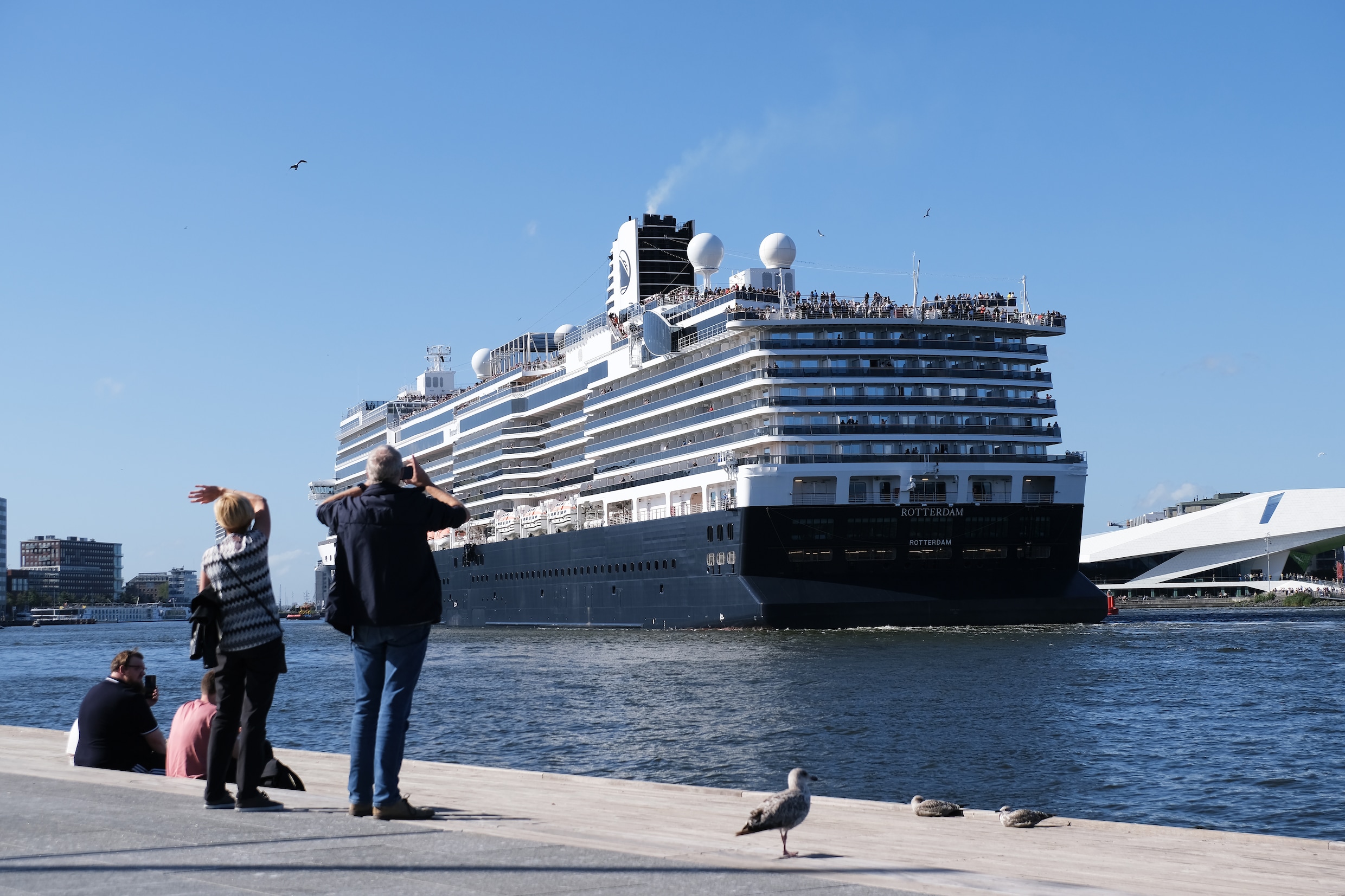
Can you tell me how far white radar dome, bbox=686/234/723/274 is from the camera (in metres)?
59.6

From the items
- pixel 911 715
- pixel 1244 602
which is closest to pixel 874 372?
pixel 911 715

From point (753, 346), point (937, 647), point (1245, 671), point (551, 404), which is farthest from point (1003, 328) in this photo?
Answer: point (551, 404)

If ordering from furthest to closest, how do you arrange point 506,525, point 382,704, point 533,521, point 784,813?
point 506,525
point 533,521
point 382,704
point 784,813

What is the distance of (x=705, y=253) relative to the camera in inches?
2355

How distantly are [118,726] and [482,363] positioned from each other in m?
79.3

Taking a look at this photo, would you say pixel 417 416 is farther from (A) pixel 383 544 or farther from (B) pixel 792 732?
(A) pixel 383 544

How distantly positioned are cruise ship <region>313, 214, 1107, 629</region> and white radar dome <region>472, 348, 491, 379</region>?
31190mm

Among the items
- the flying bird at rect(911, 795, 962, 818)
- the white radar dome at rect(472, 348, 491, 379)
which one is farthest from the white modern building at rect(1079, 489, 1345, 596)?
the flying bird at rect(911, 795, 962, 818)

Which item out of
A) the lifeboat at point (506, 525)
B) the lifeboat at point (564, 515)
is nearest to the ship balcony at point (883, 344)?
the lifeboat at point (564, 515)

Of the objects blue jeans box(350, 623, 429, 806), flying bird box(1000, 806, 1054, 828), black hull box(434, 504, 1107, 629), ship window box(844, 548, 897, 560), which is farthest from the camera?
ship window box(844, 548, 897, 560)

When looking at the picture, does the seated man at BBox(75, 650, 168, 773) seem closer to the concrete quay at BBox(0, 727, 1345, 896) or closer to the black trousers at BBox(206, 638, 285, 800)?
the concrete quay at BBox(0, 727, 1345, 896)

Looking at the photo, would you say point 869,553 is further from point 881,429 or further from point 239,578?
point 239,578

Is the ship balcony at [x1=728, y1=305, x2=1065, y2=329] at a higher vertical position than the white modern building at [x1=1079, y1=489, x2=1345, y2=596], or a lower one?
higher

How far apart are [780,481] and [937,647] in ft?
34.0
